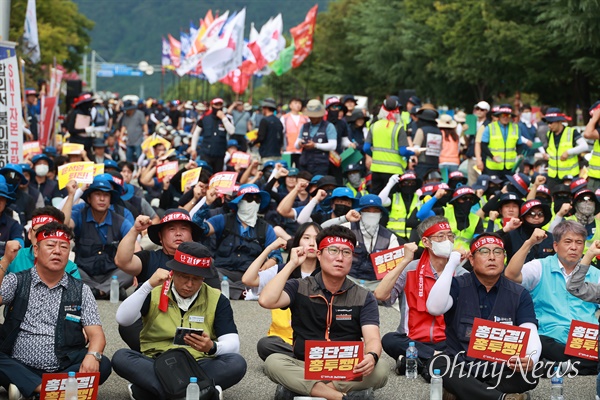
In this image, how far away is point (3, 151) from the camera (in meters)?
15.6

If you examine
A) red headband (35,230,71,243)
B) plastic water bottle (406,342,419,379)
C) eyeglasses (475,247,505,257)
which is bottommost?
plastic water bottle (406,342,419,379)

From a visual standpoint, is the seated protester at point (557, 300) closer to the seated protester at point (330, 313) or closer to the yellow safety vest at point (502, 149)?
the seated protester at point (330, 313)

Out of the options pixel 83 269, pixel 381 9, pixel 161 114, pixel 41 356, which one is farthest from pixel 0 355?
pixel 381 9

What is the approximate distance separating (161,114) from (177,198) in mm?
27735

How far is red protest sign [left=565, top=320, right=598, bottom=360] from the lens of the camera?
9.06 metres

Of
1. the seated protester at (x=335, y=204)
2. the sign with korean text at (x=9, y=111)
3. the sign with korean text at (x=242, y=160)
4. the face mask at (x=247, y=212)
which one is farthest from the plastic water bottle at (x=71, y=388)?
the sign with korean text at (x=242, y=160)

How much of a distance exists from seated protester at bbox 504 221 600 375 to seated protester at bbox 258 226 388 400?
187 centimetres

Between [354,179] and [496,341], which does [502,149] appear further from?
[496,341]

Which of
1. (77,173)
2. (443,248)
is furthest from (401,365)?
(77,173)

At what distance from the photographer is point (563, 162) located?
18.1m

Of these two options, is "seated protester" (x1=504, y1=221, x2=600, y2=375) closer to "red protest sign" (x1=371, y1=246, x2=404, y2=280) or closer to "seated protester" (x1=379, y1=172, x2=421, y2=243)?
"red protest sign" (x1=371, y1=246, x2=404, y2=280)

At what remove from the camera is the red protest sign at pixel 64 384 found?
7.48 metres

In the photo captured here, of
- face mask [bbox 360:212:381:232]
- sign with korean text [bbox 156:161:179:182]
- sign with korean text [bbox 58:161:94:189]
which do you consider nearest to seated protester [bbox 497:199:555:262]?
face mask [bbox 360:212:381:232]

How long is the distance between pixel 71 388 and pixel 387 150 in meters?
11.4
